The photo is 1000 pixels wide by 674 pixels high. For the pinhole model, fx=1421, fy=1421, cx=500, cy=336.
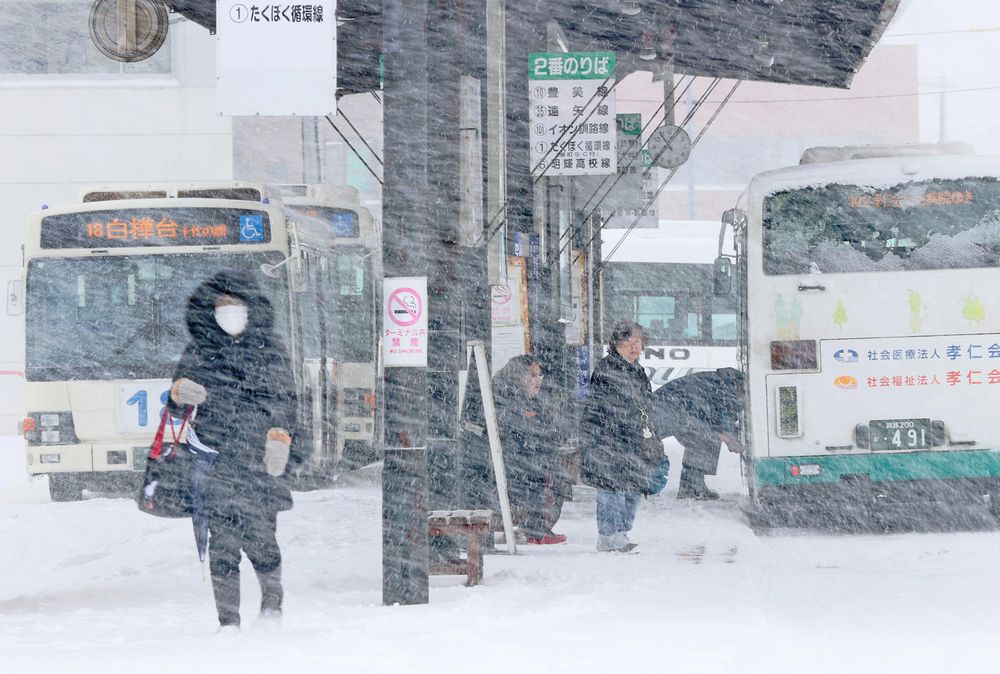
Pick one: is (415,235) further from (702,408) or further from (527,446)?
(702,408)

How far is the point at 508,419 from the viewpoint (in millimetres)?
10656

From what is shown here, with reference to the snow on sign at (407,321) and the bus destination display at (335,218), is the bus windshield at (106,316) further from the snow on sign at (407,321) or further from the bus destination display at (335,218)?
the snow on sign at (407,321)

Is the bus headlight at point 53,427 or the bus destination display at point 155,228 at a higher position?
the bus destination display at point 155,228

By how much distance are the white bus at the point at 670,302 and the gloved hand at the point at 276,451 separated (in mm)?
20838

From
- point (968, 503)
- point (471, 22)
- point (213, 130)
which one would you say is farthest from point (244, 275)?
point (213, 130)

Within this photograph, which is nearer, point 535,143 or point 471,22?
point 471,22

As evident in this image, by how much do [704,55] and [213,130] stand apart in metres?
12.0

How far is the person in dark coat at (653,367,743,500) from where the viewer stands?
13734 mm

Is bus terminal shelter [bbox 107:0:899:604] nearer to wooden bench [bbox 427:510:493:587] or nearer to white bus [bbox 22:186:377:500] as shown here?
wooden bench [bbox 427:510:493:587]

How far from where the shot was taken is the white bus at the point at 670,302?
27470mm

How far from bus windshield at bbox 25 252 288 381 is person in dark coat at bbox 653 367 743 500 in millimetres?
4106

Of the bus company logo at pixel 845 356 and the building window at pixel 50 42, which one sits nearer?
the bus company logo at pixel 845 356

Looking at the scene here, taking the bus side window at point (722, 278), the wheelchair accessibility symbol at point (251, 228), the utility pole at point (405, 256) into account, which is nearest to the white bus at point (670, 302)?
the bus side window at point (722, 278)

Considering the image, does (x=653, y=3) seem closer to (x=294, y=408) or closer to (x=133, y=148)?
(x=294, y=408)
